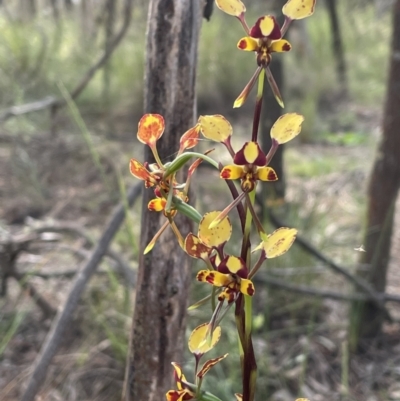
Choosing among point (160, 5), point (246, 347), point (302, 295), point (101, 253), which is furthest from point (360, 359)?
point (246, 347)

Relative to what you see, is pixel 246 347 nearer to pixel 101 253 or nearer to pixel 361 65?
pixel 101 253

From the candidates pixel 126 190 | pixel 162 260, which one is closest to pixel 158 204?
pixel 162 260

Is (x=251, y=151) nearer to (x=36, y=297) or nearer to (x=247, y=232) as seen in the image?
(x=247, y=232)

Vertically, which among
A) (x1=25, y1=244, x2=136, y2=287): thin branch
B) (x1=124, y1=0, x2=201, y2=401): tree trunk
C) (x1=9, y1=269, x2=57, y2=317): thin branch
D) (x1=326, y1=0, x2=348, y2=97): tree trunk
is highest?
(x1=326, y1=0, x2=348, y2=97): tree trunk

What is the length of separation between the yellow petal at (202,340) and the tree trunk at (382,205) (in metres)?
1.24

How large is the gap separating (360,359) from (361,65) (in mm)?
3641

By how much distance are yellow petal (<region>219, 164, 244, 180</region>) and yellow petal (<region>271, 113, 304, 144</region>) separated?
0.03m

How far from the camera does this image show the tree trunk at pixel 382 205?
4.99 ft

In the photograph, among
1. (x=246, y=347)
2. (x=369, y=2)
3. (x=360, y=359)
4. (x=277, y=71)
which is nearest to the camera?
(x=246, y=347)

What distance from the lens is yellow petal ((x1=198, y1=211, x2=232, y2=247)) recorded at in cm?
32

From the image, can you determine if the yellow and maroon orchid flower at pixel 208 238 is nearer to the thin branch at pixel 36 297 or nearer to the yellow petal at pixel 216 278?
the yellow petal at pixel 216 278

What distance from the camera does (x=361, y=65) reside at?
4727 millimetres

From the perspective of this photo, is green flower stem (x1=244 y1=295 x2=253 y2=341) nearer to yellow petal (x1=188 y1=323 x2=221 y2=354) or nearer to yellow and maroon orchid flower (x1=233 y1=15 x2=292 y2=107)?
yellow petal (x1=188 y1=323 x2=221 y2=354)

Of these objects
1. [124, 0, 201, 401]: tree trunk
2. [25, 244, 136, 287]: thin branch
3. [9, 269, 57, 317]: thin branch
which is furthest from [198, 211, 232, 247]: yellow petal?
[9, 269, 57, 317]: thin branch
